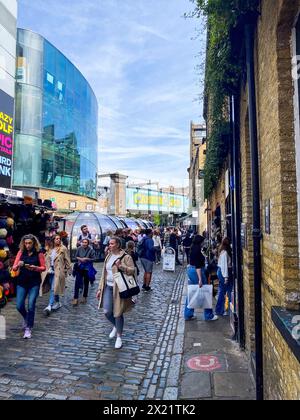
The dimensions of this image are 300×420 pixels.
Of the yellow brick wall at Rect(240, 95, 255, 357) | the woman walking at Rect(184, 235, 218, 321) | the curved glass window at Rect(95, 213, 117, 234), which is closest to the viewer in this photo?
the yellow brick wall at Rect(240, 95, 255, 357)

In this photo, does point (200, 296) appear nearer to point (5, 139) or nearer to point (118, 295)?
point (118, 295)

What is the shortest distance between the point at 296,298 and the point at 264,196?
4.37ft

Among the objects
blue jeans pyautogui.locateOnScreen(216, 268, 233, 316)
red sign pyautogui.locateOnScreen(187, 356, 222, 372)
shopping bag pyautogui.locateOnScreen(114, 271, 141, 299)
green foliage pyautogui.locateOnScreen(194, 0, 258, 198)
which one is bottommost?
red sign pyautogui.locateOnScreen(187, 356, 222, 372)

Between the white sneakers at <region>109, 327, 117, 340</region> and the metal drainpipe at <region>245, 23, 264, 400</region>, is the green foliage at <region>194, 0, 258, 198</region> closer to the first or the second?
the metal drainpipe at <region>245, 23, 264, 400</region>

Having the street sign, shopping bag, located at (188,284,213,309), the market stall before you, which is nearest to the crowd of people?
shopping bag, located at (188,284,213,309)

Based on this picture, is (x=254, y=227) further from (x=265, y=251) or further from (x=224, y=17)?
(x=224, y=17)

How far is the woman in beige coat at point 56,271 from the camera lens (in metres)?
7.96

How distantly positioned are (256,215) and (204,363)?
2498mm

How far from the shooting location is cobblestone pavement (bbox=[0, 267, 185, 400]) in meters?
4.19

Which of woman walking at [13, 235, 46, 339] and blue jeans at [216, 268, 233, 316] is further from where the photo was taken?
blue jeans at [216, 268, 233, 316]

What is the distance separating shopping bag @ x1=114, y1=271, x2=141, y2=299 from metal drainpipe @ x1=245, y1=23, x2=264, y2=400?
2490 mm

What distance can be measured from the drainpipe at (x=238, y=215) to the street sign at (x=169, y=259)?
9.17 m

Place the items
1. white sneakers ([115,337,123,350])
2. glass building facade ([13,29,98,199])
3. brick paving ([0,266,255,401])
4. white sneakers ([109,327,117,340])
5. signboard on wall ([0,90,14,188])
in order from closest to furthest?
brick paving ([0,266,255,401])
white sneakers ([115,337,123,350])
white sneakers ([109,327,117,340])
signboard on wall ([0,90,14,188])
glass building facade ([13,29,98,199])

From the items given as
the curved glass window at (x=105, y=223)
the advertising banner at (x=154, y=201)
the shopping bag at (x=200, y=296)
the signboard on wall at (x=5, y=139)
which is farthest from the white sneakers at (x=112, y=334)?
the advertising banner at (x=154, y=201)
